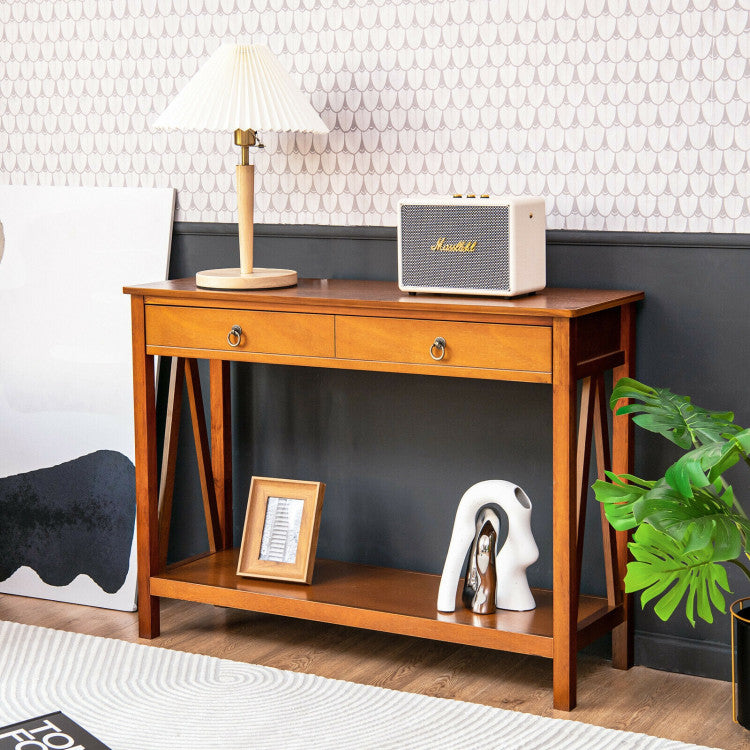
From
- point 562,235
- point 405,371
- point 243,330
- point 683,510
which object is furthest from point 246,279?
point 683,510

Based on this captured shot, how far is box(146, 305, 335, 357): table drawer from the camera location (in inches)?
101

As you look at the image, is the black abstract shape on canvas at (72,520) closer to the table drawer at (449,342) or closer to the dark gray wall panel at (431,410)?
the dark gray wall panel at (431,410)

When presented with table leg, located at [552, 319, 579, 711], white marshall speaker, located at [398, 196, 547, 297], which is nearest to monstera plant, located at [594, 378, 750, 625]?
table leg, located at [552, 319, 579, 711]

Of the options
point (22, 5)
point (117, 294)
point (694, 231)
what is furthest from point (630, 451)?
point (22, 5)

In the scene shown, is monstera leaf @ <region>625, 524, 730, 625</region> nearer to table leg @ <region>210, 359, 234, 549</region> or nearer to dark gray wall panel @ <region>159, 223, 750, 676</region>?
dark gray wall panel @ <region>159, 223, 750, 676</region>

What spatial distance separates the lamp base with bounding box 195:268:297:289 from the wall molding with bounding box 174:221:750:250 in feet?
0.74

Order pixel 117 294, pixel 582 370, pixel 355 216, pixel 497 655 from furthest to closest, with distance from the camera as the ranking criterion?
pixel 117 294 → pixel 355 216 → pixel 497 655 → pixel 582 370

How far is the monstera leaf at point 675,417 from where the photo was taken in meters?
2.24

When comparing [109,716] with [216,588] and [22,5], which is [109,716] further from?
[22,5]

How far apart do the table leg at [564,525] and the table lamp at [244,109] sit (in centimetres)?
79

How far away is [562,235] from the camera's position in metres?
2.70

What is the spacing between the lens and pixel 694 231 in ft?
8.39

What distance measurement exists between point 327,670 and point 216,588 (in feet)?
1.13

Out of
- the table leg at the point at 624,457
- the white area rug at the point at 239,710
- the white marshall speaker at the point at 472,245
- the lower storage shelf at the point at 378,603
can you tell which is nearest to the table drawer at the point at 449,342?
the white marshall speaker at the point at 472,245
